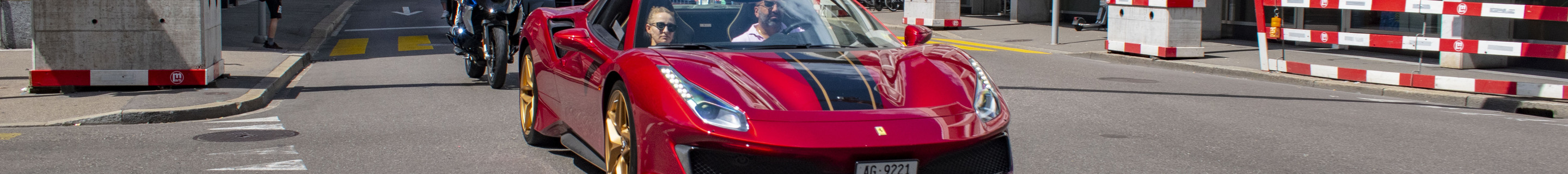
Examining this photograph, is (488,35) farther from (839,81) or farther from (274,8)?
(274,8)

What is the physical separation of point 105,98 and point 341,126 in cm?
251

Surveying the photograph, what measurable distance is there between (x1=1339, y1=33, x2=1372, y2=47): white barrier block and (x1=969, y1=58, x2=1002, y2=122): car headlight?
7.33 m

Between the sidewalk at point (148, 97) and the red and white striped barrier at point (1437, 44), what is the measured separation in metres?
8.40

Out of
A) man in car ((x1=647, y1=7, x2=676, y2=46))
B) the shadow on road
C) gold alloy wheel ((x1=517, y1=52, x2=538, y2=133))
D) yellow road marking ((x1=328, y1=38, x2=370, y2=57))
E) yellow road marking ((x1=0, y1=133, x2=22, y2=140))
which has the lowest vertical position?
yellow road marking ((x1=328, y1=38, x2=370, y2=57))

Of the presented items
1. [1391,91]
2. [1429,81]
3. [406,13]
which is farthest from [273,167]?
[406,13]

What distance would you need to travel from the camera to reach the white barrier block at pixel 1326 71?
11.1 m

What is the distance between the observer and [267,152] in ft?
20.3

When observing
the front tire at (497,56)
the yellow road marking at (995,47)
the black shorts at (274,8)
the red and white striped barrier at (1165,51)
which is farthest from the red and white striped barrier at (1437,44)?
the black shorts at (274,8)

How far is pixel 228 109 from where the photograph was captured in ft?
26.9

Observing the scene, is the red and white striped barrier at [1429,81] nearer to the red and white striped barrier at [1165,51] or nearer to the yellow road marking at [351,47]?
the red and white striped barrier at [1165,51]

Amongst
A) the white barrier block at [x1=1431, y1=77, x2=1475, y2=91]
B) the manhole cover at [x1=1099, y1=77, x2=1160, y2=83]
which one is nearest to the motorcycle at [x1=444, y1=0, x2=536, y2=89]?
the manhole cover at [x1=1099, y1=77, x2=1160, y2=83]

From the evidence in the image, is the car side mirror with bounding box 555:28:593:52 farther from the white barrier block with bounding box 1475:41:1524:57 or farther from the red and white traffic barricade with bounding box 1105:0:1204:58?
the red and white traffic barricade with bounding box 1105:0:1204:58

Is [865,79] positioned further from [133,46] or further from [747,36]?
[133,46]

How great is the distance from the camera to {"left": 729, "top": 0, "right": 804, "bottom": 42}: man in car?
501 cm
